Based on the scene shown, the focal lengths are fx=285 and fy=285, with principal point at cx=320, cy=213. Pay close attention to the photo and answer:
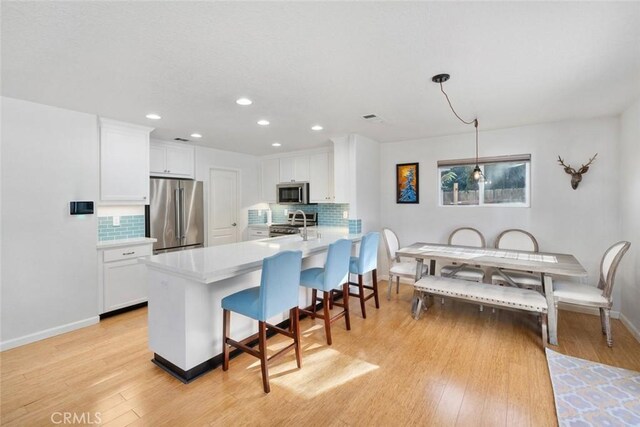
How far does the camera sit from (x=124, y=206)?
3.82 metres

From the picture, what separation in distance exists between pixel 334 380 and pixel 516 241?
3.07 metres

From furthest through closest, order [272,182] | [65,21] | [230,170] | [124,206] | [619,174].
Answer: [272,182] < [230,170] < [124,206] < [619,174] < [65,21]

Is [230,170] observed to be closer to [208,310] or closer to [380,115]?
[380,115]

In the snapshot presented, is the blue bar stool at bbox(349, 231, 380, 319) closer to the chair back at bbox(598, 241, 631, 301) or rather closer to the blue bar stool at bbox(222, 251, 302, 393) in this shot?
the blue bar stool at bbox(222, 251, 302, 393)

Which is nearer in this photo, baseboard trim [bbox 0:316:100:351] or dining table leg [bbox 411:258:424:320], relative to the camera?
baseboard trim [bbox 0:316:100:351]

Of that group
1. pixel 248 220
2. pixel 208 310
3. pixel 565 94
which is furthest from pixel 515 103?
pixel 248 220

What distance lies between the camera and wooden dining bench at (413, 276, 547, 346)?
2.67 m

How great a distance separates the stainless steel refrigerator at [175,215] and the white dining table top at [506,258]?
3233 millimetres

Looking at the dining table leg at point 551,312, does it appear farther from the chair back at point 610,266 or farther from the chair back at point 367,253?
the chair back at point 367,253

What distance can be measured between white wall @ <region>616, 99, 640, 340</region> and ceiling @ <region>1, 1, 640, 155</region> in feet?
0.92

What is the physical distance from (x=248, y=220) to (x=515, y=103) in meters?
4.69

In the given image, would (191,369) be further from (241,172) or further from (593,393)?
(241,172)

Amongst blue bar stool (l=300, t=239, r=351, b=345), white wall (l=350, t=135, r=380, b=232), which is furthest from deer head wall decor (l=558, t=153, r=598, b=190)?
blue bar stool (l=300, t=239, r=351, b=345)

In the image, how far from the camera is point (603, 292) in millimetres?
2699
